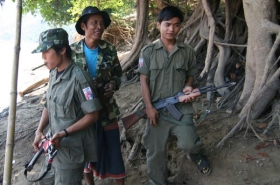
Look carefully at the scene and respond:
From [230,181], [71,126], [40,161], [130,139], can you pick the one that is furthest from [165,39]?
[40,161]

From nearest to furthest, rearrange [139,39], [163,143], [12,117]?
[12,117], [163,143], [139,39]

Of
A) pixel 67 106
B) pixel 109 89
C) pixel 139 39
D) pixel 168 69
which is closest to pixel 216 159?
pixel 168 69

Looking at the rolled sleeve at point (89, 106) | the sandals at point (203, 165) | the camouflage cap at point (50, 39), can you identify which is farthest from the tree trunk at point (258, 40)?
the camouflage cap at point (50, 39)

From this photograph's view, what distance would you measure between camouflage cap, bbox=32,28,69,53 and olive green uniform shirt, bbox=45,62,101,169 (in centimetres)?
21

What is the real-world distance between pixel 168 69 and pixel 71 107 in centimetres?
107

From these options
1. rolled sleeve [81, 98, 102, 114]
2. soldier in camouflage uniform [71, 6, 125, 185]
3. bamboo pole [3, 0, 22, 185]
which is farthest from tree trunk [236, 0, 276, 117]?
bamboo pole [3, 0, 22, 185]

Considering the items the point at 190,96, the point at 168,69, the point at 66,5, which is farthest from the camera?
the point at 66,5

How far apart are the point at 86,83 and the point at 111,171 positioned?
3.66ft

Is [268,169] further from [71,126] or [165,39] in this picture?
[71,126]

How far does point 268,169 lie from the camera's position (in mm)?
3322

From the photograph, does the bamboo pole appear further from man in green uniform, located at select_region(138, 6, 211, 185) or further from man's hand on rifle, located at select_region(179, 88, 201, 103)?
man's hand on rifle, located at select_region(179, 88, 201, 103)

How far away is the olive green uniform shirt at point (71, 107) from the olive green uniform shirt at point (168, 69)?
81 centimetres

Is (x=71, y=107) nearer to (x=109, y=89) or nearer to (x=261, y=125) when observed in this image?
(x=109, y=89)

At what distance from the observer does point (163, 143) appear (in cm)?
334
